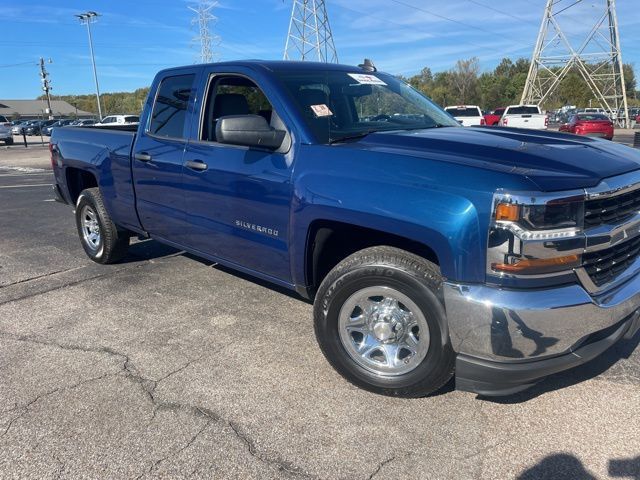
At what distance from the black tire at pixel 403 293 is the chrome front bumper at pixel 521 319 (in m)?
0.13

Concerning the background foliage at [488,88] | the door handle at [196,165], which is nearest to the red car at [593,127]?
the door handle at [196,165]

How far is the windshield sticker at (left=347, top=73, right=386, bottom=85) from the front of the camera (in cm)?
409

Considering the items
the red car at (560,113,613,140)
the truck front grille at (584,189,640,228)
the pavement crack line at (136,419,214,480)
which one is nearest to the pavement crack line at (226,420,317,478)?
the pavement crack line at (136,419,214,480)

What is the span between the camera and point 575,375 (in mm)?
3219

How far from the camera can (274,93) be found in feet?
11.5

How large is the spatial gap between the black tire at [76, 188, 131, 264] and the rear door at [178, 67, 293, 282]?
1543 mm

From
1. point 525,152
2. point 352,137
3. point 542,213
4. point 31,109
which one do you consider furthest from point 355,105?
point 31,109

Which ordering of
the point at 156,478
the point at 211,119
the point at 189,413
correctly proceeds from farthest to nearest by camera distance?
1. the point at 211,119
2. the point at 189,413
3. the point at 156,478

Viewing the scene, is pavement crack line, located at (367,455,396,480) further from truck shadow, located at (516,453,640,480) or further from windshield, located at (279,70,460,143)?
windshield, located at (279,70,460,143)

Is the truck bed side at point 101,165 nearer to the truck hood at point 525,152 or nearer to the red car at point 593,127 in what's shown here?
the truck hood at point 525,152

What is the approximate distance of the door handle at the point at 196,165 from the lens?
385 cm

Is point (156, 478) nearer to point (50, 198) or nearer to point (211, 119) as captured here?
point (211, 119)

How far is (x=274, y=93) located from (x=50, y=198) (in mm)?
8821

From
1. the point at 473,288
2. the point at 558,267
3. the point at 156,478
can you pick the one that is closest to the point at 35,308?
the point at 156,478
